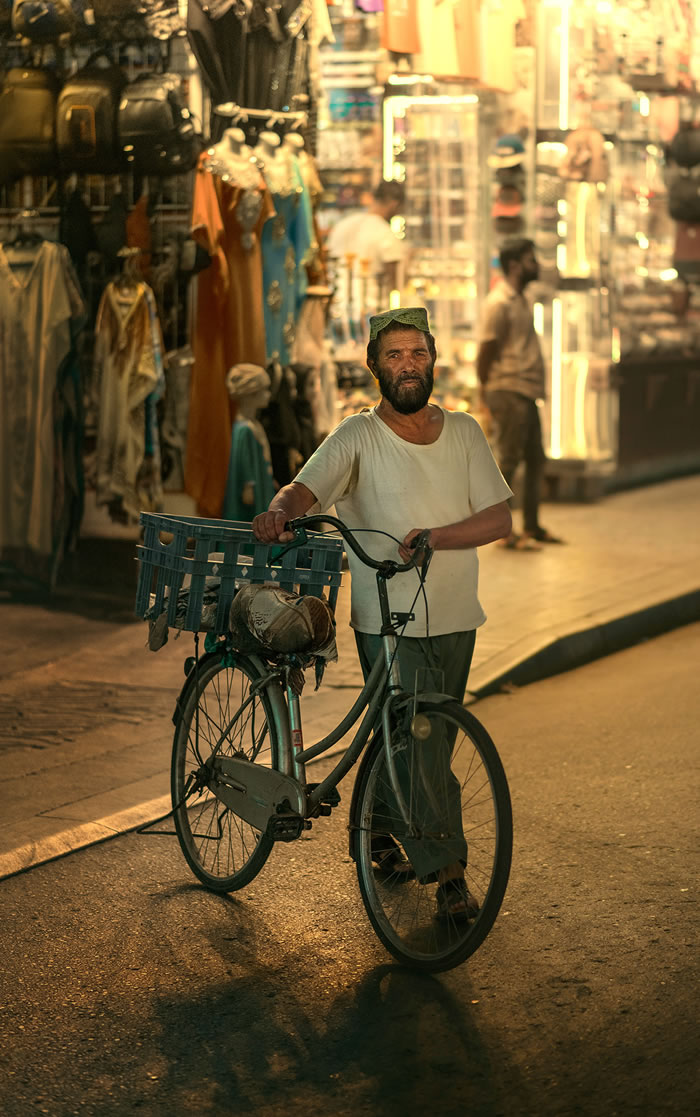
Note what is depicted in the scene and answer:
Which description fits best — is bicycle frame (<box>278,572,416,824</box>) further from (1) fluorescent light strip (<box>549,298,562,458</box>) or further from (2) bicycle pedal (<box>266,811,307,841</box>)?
(1) fluorescent light strip (<box>549,298,562,458</box>)

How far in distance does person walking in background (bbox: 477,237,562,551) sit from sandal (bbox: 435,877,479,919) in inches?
301

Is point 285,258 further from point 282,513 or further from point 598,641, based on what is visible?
point 282,513

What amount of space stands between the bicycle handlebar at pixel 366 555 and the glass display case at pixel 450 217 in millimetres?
9229

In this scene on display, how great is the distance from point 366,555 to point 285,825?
2.75 feet

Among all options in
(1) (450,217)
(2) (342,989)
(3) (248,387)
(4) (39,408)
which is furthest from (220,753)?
(1) (450,217)

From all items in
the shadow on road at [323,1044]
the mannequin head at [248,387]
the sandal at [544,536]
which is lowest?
the shadow on road at [323,1044]

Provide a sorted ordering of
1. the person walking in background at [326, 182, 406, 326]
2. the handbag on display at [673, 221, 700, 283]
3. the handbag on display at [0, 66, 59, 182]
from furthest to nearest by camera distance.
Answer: the handbag on display at [673, 221, 700, 283] → the person walking in background at [326, 182, 406, 326] → the handbag on display at [0, 66, 59, 182]

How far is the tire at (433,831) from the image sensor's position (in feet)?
15.2

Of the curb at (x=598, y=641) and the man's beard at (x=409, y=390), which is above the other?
the man's beard at (x=409, y=390)

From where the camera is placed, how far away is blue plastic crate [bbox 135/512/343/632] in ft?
16.3

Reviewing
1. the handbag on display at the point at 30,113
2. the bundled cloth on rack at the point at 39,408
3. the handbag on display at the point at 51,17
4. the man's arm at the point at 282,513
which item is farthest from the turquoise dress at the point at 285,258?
the man's arm at the point at 282,513

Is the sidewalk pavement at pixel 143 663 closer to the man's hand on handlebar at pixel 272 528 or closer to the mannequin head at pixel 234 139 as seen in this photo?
the man's hand on handlebar at pixel 272 528

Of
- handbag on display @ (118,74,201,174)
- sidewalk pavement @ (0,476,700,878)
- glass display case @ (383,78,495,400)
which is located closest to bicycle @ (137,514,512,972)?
sidewalk pavement @ (0,476,700,878)

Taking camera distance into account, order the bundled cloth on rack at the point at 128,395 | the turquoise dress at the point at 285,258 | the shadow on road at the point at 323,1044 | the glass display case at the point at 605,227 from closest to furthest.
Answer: the shadow on road at the point at 323,1044
the bundled cloth on rack at the point at 128,395
the turquoise dress at the point at 285,258
the glass display case at the point at 605,227
